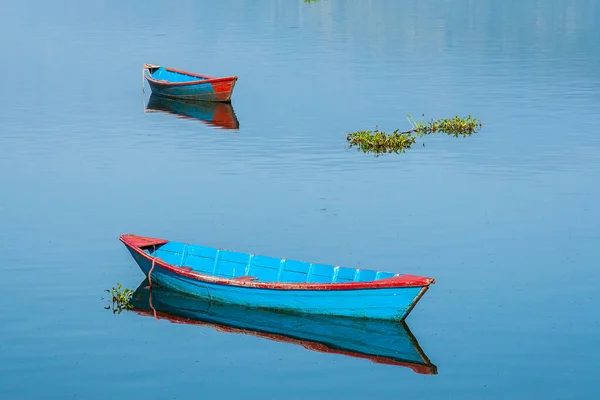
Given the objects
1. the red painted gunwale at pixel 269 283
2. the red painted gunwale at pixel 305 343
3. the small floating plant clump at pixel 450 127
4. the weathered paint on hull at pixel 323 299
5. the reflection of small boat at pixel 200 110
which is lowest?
the reflection of small boat at pixel 200 110

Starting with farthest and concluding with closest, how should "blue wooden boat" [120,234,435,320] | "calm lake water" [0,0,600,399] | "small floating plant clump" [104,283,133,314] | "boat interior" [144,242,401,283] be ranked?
"small floating plant clump" [104,283,133,314] → "boat interior" [144,242,401,283] → "blue wooden boat" [120,234,435,320] → "calm lake water" [0,0,600,399]

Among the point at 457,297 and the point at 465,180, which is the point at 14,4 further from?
the point at 457,297

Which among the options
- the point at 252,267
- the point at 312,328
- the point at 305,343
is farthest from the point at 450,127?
the point at 305,343

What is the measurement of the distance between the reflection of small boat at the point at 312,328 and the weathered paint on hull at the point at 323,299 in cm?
18

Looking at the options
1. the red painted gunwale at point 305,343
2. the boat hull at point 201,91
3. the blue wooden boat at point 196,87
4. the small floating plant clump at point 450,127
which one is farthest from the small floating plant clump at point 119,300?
the boat hull at point 201,91

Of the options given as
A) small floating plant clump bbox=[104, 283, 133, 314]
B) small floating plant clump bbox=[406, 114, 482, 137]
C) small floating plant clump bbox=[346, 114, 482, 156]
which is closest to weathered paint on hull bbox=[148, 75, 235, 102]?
small floating plant clump bbox=[346, 114, 482, 156]

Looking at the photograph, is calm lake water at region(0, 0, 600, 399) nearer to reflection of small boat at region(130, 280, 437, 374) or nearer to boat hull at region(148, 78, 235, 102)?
reflection of small boat at region(130, 280, 437, 374)

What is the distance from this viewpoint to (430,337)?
25109mm

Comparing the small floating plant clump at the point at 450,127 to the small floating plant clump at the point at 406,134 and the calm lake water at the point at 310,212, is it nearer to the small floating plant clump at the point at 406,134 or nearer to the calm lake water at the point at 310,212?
the small floating plant clump at the point at 406,134

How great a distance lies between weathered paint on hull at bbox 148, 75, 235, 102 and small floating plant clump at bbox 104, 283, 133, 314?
31.3 m

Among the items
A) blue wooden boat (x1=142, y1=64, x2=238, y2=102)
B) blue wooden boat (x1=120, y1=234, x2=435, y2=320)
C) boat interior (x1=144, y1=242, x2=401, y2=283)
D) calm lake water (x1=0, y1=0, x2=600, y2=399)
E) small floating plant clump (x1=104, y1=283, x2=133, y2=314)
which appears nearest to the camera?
calm lake water (x1=0, y1=0, x2=600, y2=399)

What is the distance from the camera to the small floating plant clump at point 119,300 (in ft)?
90.1

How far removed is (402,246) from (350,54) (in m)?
54.1

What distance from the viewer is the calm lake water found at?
23.5 metres
